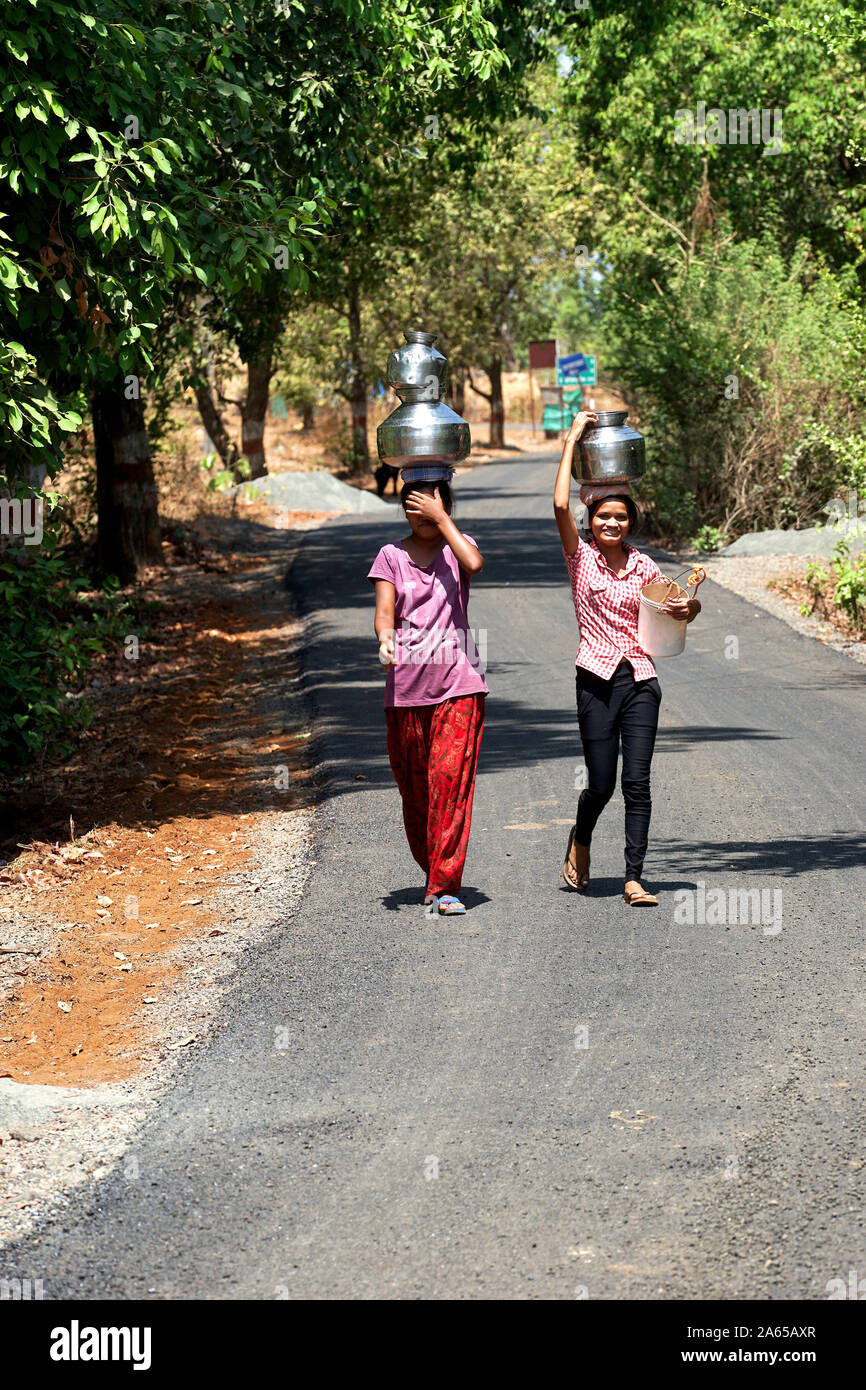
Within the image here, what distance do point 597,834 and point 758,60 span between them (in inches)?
902

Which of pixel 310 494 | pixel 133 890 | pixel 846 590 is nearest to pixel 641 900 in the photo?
pixel 133 890

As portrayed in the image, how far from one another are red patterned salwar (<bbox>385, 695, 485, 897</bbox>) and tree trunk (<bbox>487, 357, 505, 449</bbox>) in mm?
60323

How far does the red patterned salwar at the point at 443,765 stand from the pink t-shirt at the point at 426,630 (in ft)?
0.20

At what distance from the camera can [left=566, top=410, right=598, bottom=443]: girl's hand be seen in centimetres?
641

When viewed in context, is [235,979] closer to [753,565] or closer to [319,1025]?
[319,1025]

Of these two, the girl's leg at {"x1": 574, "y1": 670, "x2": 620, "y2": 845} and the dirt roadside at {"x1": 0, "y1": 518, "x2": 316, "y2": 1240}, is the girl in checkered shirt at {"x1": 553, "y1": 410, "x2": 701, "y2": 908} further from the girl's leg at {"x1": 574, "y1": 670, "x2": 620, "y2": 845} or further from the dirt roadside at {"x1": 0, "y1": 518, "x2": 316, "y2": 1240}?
the dirt roadside at {"x1": 0, "y1": 518, "x2": 316, "y2": 1240}

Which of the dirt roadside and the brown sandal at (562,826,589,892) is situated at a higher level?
the brown sandal at (562,826,589,892)

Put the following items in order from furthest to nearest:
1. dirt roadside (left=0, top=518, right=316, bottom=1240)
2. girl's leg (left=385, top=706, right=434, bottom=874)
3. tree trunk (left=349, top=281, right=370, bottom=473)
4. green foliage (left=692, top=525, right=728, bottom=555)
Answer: tree trunk (left=349, top=281, right=370, bottom=473) → green foliage (left=692, top=525, right=728, bottom=555) → girl's leg (left=385, top=706, right=434, bottom=874) → dirt roadside (left=0, top=518, right=316, bottom=1240)

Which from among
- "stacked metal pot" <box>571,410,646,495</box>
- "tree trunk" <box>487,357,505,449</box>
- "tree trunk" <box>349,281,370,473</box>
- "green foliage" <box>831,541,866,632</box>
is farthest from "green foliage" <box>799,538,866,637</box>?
"tree trunk" <box>487,357,505,449</box>

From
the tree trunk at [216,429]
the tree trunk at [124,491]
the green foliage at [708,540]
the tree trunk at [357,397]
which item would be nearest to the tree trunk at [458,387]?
the tree trunk at [357,397]

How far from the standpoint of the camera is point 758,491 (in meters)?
23.4

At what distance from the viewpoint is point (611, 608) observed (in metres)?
6.93

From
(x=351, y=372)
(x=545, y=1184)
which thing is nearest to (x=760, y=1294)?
(x=545, y=1184)

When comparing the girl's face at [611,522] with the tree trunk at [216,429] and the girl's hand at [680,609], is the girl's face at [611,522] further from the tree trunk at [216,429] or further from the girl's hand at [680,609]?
the tree trunk at [216,429]
